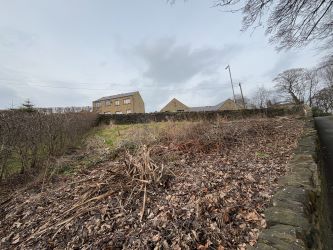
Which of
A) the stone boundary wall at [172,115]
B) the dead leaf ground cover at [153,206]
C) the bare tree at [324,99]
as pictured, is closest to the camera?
the dead leaf ground cover at [153,206]

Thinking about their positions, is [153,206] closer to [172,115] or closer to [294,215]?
[294,215]

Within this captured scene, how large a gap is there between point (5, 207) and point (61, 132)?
17.7 feet

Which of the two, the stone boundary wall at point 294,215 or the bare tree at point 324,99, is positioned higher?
the bare tree at point 324,99

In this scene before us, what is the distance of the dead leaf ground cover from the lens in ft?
7.38

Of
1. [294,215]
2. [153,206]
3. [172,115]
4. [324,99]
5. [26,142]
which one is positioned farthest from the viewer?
[324,99]

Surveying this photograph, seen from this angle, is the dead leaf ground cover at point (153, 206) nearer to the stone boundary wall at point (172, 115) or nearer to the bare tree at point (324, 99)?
the stone boundary wall at point (172, 115)

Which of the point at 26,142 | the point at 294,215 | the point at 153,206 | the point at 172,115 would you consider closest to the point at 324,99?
the point at 172,115

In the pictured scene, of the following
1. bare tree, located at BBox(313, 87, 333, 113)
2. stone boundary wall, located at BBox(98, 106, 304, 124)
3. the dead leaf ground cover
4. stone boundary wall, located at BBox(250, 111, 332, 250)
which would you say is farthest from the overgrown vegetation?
bare tree, located at BBox(313, 87, 333, 113)

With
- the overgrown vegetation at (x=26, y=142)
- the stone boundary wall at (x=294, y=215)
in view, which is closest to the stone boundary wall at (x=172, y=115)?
the overgrown vegetation at (x=26, y=142)

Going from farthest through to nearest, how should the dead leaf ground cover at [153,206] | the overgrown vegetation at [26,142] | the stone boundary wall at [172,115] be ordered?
1. the stone boundary wall at [172,115]
2. the overgrown vegetation at [26,142]
3. the dead leaf ground cover at [153,206]

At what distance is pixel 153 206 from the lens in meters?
2.80

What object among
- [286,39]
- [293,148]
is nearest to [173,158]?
[293,148]

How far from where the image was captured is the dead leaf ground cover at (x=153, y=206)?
7.38 feet

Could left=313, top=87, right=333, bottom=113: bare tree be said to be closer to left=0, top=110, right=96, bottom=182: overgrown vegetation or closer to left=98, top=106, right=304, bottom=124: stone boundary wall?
left=98, top=106, right=304, bottom=124: stone boundary wall
